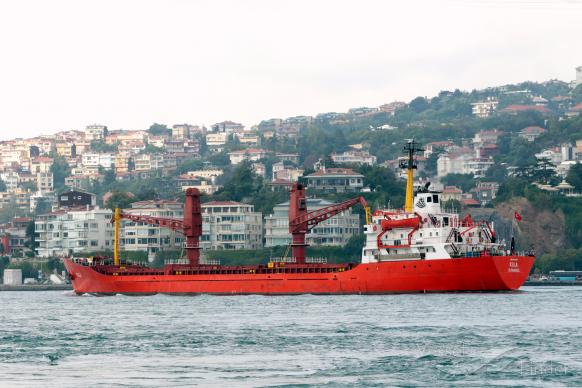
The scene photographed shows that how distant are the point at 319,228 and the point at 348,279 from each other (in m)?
56.3

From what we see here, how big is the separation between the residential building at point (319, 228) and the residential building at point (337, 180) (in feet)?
51.2

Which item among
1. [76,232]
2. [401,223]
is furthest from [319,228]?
[401,223]

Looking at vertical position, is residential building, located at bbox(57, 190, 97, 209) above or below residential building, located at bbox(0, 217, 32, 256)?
above

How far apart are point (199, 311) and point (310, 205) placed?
7268 centimetres

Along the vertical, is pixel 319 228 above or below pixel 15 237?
below

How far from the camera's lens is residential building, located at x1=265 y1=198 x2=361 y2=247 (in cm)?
14762

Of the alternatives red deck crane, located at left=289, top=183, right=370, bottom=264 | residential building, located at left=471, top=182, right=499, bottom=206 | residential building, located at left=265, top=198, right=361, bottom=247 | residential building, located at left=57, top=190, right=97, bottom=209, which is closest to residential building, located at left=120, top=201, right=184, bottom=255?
residential building, located at left=265, top=198, right=361, bottom=247

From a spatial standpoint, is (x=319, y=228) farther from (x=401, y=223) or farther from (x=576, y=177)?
(x=401, y=223)

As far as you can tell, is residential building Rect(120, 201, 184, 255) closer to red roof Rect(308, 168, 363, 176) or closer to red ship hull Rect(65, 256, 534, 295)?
red roof Rect(308, 168, 363, 176)

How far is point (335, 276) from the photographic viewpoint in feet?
304

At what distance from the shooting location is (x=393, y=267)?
89.1 metres

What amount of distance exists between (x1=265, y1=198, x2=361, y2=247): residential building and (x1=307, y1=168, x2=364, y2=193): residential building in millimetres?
15600

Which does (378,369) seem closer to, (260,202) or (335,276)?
(335,276)

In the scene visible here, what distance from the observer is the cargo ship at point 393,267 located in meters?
87.1
